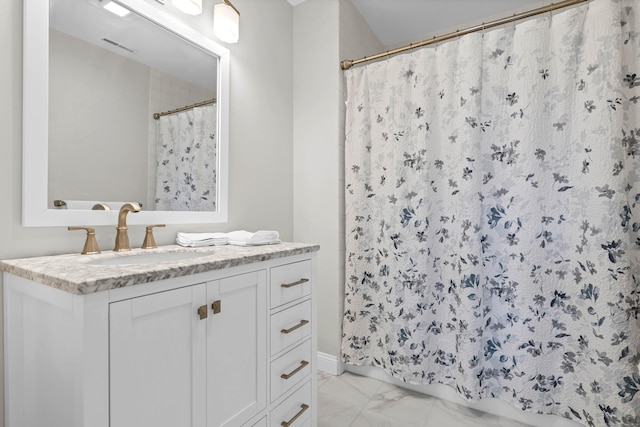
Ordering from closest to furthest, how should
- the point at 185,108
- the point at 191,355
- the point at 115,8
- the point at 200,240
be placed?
the point at 191,355
the point at 115,8
the point at 200,240
the point at 185,108

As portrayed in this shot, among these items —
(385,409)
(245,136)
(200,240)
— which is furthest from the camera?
(245,136)

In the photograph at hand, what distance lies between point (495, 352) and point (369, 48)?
2.40 m

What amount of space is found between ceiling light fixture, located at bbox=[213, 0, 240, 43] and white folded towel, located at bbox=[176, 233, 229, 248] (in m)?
1.06

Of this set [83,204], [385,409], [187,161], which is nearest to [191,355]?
[83,204]

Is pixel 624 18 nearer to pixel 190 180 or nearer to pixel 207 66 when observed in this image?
pixel 207 66

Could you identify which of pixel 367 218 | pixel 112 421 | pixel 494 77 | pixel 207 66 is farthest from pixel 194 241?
pixel 494 77

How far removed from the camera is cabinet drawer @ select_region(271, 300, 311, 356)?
4.16 feet

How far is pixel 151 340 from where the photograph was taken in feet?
2.79

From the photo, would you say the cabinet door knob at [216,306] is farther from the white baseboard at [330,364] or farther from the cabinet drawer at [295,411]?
the white baseboard at [330,364]

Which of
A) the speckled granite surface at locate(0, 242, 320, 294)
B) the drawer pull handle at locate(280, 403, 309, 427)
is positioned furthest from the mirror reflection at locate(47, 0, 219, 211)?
the drawer pull handle at locate(280, 403, 309, 427)

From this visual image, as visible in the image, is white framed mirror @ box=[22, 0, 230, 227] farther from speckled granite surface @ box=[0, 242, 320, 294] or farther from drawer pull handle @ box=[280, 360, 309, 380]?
drawer pull handle @ box=[280, 360, 309, 380]

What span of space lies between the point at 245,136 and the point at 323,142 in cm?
56

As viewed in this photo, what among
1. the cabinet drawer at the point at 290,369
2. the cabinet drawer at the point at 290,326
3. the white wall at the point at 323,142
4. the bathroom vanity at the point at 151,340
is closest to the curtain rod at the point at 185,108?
the bathroom vanity at the point at 151,340

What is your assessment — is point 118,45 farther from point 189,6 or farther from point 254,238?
point 254,238
